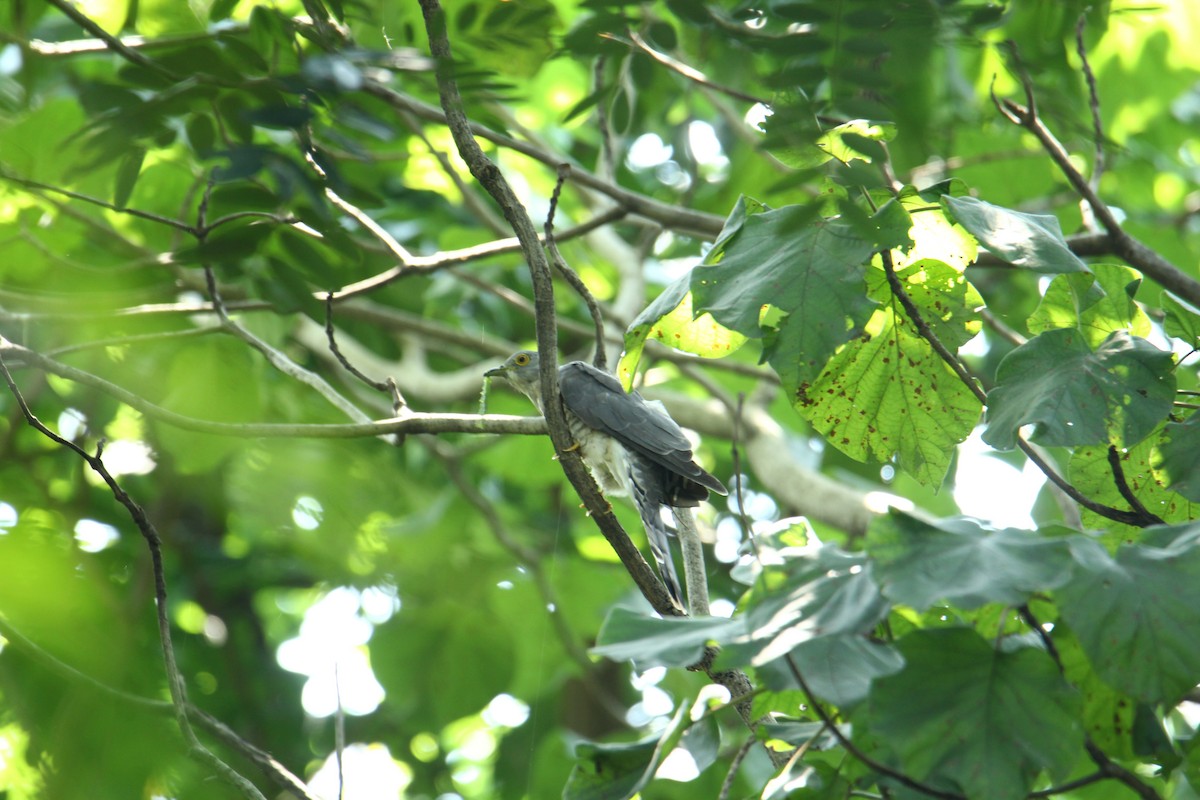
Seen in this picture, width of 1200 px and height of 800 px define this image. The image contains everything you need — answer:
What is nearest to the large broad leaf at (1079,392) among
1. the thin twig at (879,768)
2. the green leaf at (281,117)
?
the thin twig at (879,768)

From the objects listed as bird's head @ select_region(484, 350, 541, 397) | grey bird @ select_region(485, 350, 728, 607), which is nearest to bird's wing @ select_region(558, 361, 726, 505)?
grey bird @ select_region(485, 350, 728, 607)

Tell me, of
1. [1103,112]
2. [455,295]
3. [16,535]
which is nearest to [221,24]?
[16,535]

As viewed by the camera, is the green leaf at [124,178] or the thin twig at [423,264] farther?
the thin twig at [423,264]

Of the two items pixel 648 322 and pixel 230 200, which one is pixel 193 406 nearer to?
A: pixel 230 200

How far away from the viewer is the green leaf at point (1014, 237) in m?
2.18

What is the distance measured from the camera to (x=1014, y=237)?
224 centimetres

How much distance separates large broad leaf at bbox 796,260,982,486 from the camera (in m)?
2.80

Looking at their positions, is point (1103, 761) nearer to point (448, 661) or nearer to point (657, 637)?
point (657, 637)

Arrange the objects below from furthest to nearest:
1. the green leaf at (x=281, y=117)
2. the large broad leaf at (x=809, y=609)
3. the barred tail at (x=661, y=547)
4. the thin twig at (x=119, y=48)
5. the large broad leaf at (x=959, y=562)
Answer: the barred tail at (x=661, y=547) < the thin twig at (x=119, y=48) < the green leaf at (x=281, y=117) < the large broad leaf at (x=809, y=609) < the large broad leaf at (x=959, y=562)

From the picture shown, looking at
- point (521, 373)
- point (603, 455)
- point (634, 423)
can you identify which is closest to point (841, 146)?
point (634, 423)

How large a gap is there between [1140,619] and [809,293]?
941mm

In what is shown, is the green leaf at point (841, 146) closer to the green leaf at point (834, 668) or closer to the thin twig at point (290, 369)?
the green leaf at point (834, 668)

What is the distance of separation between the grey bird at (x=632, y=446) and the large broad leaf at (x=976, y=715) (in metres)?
2.36

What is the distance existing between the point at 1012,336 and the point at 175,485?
10.9ft
